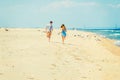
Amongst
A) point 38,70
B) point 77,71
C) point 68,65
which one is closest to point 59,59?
point 68,65

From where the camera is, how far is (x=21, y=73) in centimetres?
868

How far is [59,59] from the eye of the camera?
12070mm

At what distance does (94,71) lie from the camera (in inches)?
428

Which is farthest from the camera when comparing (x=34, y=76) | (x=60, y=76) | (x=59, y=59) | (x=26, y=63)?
(x=59, y=59)

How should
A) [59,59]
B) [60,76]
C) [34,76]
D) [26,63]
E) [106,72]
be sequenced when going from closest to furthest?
[34,76] → [60,76] → [26,63] → [106,72] → [59,59]

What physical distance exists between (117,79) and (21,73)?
3.66 meters

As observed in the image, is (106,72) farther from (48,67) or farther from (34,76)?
(34,76)

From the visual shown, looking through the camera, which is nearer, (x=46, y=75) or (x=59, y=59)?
(x=46, y=75)

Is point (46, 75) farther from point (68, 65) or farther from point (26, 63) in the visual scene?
point (68, 65)

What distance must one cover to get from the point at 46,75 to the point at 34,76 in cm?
58

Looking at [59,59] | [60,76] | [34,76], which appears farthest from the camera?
[59,59]

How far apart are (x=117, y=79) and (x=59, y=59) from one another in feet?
11.1

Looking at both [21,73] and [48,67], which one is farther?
[48,67]

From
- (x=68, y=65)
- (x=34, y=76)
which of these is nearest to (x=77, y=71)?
(x=68, y=65)
